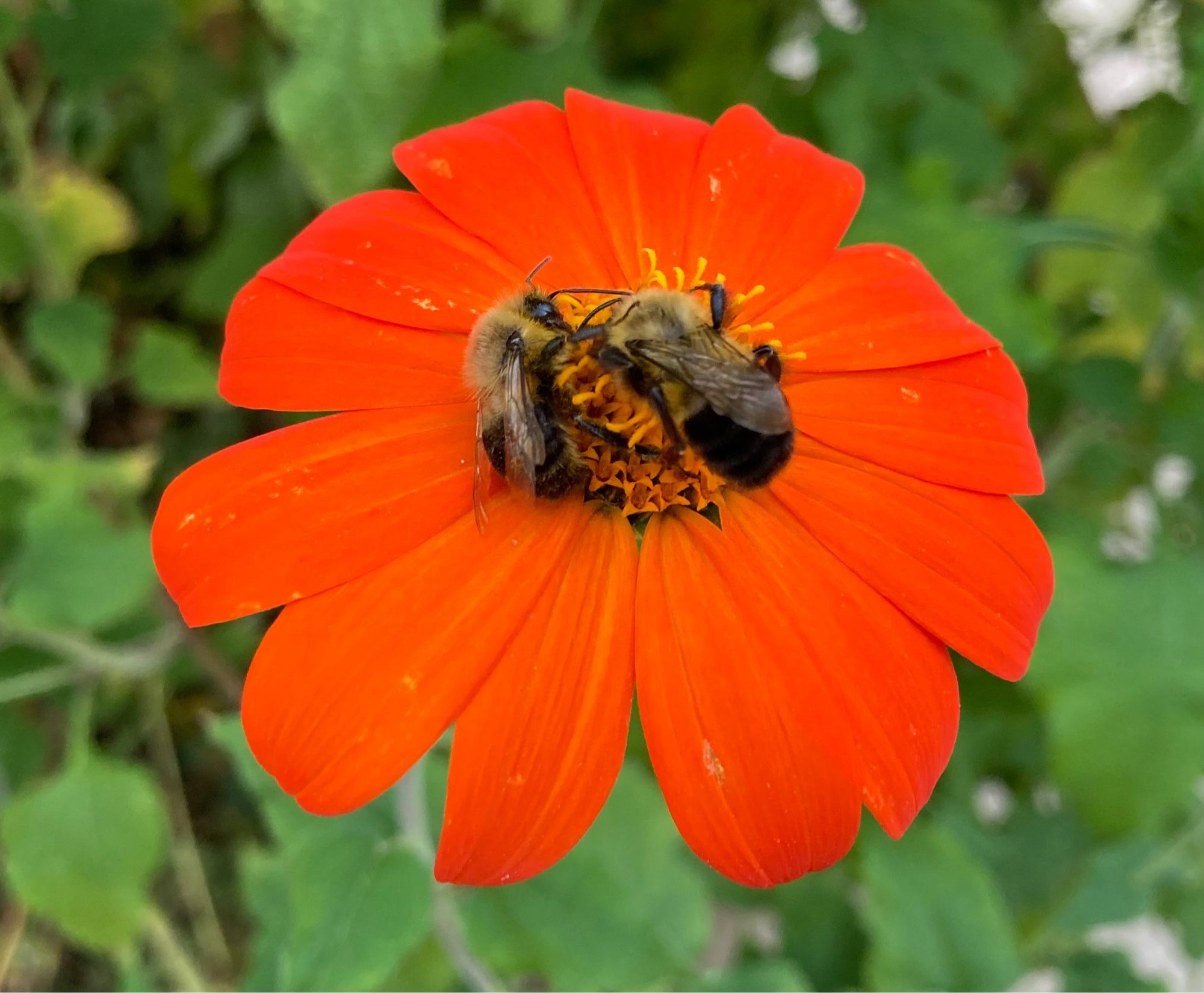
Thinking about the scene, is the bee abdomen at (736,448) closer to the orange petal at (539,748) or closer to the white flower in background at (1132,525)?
the orange petal at (539,748)

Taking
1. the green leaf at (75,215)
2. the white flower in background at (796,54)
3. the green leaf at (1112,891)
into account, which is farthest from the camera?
the white flower in background at (796,54)

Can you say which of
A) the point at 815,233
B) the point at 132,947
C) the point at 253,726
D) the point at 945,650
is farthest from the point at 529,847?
the point at 132,947

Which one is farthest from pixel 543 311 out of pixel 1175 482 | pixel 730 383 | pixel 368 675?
pixel 1175 482

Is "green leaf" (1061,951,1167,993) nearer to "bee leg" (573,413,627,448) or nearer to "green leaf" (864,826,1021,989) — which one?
"green leaf" (864,826,1021,989)

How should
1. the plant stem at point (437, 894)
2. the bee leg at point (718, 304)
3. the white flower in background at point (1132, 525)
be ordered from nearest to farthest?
the bee leg at point (718, 304), the plant stem at point (437, 894), the white flower in background at point (1132, 525)

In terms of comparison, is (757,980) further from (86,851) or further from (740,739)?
(86,851)

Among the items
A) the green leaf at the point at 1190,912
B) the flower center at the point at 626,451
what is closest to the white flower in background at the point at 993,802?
the green leaf at the point at 1190,912
